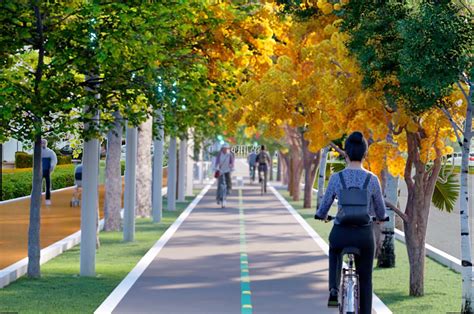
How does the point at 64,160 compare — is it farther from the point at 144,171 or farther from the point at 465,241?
the point at 465,241

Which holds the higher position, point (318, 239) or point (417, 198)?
point (417, 198)

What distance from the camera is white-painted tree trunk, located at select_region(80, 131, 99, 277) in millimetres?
15695

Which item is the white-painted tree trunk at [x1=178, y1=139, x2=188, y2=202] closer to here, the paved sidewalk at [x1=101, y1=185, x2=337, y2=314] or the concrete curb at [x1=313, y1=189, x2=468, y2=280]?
the paved sidewalk at [x1=101, y1=185, x2=337, y2=314]

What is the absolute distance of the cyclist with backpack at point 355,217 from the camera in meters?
9.49

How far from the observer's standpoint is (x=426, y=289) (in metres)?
15.1

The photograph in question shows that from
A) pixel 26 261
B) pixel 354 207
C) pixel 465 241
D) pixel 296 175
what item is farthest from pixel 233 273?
pixel 296 175

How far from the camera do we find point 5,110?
42.9 feet

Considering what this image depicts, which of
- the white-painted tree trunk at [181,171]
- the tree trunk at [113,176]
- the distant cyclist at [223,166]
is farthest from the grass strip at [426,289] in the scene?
the white-painted tree trunk at [181,171]

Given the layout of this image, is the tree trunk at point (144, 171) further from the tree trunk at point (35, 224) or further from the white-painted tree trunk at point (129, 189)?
the tree trunk at point (35, 224)

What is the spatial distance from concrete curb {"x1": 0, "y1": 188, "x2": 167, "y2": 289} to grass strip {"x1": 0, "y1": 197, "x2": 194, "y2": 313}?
105mm

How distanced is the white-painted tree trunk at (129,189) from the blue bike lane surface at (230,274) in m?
0.89

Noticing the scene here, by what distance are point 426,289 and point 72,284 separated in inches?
182

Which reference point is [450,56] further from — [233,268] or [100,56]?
[233,268]

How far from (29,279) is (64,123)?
88.2 inches
